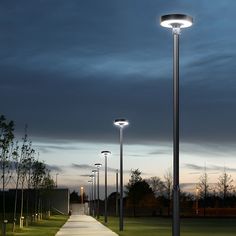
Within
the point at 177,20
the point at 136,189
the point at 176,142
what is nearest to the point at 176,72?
the point at 177,20

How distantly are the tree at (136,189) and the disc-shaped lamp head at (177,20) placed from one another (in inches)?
3969

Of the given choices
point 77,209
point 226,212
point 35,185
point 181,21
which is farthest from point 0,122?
point 77,209

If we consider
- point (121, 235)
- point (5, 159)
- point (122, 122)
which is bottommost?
point (121, 235)

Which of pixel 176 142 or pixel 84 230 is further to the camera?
pixel 84 230

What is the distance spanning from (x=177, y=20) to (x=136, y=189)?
10887 cm

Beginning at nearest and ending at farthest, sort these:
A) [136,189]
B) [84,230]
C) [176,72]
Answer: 1. [176,72]
2. [84,230]
3. [136,189]

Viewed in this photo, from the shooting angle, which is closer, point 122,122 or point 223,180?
point 122,122

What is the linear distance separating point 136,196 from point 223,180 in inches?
605

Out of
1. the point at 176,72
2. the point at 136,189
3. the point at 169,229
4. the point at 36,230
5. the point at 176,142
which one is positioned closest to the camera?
the point at 176,142

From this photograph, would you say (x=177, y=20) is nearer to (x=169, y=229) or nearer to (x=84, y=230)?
(x=84, y=230)

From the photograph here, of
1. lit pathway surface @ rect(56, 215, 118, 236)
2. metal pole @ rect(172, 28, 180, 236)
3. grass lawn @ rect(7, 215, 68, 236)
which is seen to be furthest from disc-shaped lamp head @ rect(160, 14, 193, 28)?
grass lawn @ rect(7, 215, 68, 236)

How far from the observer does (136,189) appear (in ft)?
412

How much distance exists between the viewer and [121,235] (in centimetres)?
3628

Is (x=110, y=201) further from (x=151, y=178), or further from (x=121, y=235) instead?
(x=121, y=235)
